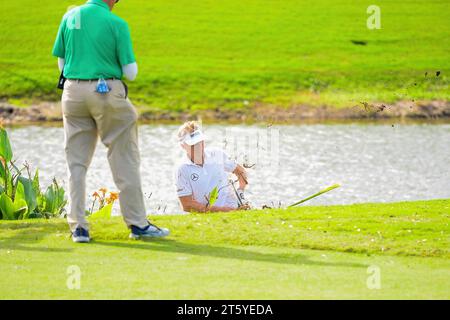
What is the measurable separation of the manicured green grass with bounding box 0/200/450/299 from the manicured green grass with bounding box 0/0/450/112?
33024 millimetres

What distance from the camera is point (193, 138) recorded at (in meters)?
13.9

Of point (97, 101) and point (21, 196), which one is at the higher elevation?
point (97, 101)

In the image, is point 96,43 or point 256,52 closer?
point 96,43

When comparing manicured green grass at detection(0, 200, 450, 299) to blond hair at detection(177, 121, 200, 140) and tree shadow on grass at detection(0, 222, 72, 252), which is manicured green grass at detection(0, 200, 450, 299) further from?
blond hair at detection(177, 121, 200, 140)

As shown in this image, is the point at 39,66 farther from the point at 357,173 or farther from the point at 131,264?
the point at 131,264

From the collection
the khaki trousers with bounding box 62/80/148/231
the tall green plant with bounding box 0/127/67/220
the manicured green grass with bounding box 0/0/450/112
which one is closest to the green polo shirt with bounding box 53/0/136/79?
the khaki trousers with bounding box 62/80/148/231

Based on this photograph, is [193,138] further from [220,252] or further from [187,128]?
[220,252]

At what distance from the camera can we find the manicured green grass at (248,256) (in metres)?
8.76

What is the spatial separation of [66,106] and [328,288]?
3345mm

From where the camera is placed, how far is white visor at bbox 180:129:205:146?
45.6ft

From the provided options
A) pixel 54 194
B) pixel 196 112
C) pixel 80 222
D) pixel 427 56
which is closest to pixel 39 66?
pixel 196 112

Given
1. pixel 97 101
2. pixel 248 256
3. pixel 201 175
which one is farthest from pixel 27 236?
pixel 201 175

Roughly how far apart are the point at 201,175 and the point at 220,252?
12.8 feet

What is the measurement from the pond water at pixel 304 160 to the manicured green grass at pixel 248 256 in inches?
227
